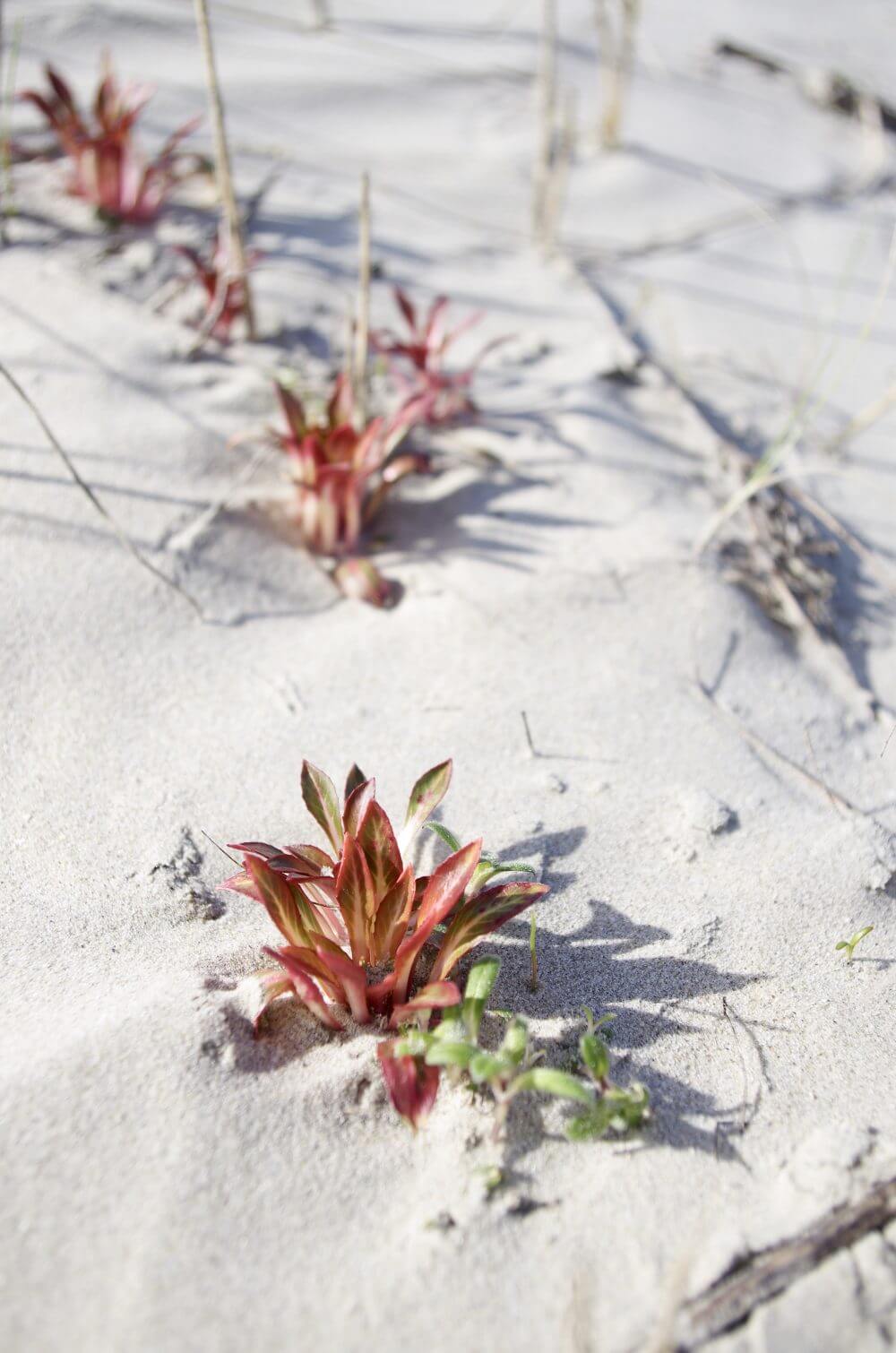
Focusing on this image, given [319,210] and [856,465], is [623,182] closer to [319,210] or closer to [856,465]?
[319,210]

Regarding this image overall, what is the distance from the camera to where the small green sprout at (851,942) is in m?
1.52

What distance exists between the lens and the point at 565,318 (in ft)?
9.78

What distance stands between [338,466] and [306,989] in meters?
1.17

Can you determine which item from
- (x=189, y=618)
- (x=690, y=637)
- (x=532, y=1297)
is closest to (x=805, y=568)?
(x=690, y=637)

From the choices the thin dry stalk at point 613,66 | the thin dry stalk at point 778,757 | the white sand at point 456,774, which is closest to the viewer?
the white sand at point 456,774

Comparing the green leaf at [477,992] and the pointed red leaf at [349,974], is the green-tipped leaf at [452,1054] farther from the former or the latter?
the pointed red leaf at [349,974]

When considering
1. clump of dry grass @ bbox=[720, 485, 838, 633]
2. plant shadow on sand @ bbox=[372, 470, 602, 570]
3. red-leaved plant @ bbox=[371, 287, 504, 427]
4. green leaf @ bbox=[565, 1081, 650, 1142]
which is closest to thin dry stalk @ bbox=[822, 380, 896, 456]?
clump of dry grass @ bbox=[720, 485, 838, 633]

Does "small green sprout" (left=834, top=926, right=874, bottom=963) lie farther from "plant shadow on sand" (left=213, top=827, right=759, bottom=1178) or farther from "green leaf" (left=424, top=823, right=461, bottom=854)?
"green leaf" (left=424, top=823, right=461, bottom=854)

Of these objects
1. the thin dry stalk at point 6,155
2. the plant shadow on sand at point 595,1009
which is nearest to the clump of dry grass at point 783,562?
the plant shadow on sand at point 595,1009

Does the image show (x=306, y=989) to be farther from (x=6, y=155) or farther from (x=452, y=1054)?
(x=6, y=155)

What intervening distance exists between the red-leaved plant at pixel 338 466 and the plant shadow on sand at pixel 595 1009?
0.93 metres

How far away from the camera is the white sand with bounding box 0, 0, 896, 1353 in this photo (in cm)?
117

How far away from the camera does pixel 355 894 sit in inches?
56.4

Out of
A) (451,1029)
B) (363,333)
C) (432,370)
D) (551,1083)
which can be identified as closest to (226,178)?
(363,333)
